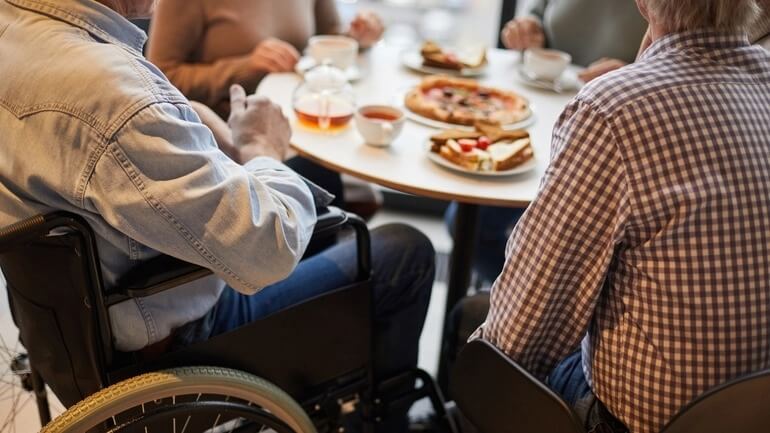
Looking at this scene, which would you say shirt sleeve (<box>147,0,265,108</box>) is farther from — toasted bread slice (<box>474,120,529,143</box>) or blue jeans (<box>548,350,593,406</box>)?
blue jeans (<box>548,350,593,406</box>)

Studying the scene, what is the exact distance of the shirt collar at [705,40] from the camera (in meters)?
0.89

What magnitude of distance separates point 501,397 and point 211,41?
1.26m

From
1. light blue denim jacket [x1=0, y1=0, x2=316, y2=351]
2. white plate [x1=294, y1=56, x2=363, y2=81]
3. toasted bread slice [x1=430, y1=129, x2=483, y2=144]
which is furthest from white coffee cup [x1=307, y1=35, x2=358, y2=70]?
light blue denim jacket [x1=0, y1=0, x2=316, y2=351]

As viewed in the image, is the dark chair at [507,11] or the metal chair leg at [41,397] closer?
the metal chair leg at [41,397]

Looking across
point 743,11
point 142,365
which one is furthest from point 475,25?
point 142,365

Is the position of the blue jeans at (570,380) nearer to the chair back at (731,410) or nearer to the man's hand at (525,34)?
A: the chair back at (731,410)

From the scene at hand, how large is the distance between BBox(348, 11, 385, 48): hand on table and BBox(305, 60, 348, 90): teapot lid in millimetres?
294

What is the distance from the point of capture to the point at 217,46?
1828 mm

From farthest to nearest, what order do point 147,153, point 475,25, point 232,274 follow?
point 475,25 < point 232,274 < point 147,153

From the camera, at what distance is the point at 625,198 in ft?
2.78

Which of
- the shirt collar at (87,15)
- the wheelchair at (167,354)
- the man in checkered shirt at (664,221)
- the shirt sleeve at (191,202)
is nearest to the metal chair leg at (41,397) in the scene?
the wheelchair at (167,354)

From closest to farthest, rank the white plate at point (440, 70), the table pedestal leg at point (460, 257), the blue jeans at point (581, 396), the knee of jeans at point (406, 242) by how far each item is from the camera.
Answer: the blue jeans at point (581, 396) → the knee of jeans at point (406, 242) → the table pedestal leg at point (460, 257) → the white plate at point (440, 70)

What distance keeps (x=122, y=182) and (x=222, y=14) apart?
1.08 m

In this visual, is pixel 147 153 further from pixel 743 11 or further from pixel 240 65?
pixel 240 65
